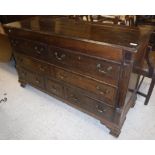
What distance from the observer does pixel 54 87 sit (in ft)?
5.87

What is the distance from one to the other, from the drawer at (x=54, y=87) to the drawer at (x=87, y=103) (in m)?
0.10

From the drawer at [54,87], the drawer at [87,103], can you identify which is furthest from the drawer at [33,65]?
the drawer at [87,103]

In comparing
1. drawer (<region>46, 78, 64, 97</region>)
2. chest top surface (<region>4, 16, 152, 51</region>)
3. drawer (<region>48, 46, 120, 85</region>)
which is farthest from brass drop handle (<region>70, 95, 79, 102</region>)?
chest top surface (<region>4, 16, 152, 51</region>)

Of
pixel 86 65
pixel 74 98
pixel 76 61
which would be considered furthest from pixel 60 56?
pixel 74 98

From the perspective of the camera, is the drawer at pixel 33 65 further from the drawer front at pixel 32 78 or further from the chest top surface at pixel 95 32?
the chest top surface at pixel 95 32

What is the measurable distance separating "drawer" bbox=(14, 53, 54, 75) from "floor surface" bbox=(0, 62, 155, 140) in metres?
0.43

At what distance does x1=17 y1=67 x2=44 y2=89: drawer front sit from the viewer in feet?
6.27

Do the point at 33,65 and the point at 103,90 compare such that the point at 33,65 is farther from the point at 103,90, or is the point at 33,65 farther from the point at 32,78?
the point at 103,90

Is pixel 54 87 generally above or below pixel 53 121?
above

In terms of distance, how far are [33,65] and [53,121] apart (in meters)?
0.72

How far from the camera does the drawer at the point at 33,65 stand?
1688mm

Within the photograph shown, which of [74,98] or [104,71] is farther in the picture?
[74,98]
